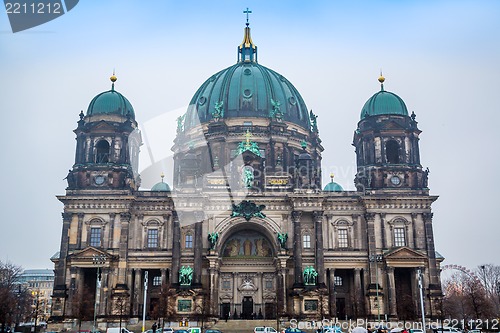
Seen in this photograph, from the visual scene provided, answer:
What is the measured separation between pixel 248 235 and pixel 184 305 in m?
11.4

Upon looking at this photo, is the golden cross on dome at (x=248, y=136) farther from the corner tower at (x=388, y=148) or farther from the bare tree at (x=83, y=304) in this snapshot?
the bare tree at (x=83, y=304)

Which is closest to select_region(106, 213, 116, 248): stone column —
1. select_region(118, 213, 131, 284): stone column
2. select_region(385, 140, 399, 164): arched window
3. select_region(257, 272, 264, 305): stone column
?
select_region(118, 213, 131, 284): stone column

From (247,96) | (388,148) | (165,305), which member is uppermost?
(247,96)

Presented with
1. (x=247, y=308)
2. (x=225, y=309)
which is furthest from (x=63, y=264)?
(x=247, y=308)

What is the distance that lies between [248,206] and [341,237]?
10.2m

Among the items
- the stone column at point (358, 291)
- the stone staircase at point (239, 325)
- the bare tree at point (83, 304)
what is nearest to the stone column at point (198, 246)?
the stone staircase at point (239, 325)

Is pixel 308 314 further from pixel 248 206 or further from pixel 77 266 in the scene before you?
pixel 77 266

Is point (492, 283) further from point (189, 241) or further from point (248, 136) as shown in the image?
point (189, 241)

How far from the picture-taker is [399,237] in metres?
61.8

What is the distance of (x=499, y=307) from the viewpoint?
259ft

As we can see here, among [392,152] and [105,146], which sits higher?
[105,146]

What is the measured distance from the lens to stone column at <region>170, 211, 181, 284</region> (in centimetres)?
5994

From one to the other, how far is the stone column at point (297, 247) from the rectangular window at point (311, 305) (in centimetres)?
215

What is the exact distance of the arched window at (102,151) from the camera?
213ft
